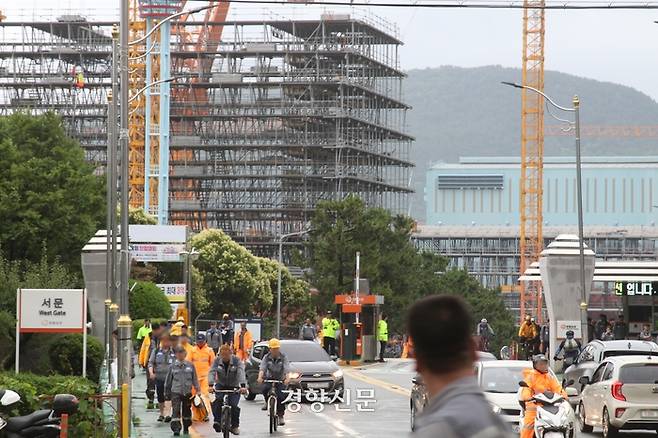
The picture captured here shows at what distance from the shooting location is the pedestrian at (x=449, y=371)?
4719 mm

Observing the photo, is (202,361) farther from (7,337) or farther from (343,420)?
(7,337)

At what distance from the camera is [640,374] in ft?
82.6

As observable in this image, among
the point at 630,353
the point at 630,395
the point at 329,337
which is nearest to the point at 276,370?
the point at 630,395

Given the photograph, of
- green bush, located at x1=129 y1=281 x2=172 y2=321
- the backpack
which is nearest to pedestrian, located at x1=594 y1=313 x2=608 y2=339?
the backpack

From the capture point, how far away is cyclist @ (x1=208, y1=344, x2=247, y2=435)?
2444 centimetres

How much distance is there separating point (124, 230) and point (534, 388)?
9188mm

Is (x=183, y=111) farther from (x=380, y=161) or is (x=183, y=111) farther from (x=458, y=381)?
(x=458, y=381)

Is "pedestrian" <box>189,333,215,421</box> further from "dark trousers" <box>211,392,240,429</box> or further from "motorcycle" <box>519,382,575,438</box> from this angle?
"motorcycle" <box>519,382,575,438</box>

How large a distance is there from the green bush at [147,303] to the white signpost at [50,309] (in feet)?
118

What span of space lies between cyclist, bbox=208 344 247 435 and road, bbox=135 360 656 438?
1.05m

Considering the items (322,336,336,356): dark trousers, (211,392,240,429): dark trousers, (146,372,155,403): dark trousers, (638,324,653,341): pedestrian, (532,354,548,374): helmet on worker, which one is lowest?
(322,336,336,356): dark trousers

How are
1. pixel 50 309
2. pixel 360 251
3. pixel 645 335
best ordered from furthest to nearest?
1. pixel 360 251
2. pixel 645 335
3. pixel 50 309

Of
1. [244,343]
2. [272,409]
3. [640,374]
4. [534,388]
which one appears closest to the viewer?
[534,388]

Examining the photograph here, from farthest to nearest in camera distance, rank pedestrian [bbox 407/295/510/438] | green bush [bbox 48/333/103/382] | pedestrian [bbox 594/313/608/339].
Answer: pedestrian [bbox 594/313/608/339], green bush [bbox 48/333/103/382], pedestrian [bbox 407/295/510/438]
